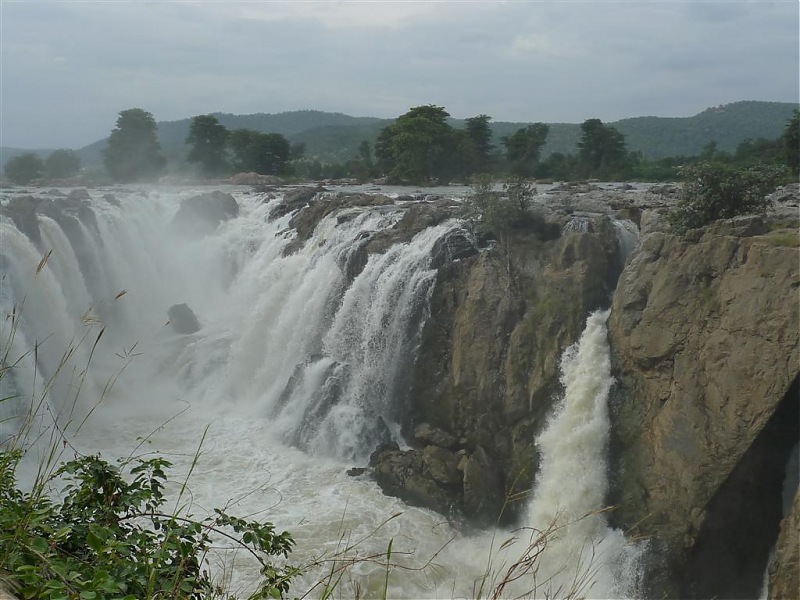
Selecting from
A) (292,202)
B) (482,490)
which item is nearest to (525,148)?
(292,202)

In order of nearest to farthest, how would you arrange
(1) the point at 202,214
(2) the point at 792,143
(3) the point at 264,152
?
(1) the point at 202,214, (2) the point at 792,143, (3) the point at 264,152

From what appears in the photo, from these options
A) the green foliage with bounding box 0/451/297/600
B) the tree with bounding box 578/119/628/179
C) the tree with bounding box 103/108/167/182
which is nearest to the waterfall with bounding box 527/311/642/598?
the green foliage with bounding box 0/451/297/600

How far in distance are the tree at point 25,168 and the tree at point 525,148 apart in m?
28.7

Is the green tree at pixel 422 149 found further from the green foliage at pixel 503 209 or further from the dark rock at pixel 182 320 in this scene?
the green foliage at pixel 503 209

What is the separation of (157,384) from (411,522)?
8568mm

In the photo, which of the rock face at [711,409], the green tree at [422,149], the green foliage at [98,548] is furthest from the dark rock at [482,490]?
the green tree at [422,149]

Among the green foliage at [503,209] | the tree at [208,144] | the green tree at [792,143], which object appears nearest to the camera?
the green foliage at [503,209]

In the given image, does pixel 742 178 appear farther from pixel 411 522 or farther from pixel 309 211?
pixel 309 211

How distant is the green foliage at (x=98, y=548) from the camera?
205 cm

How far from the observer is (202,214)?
2223 cm

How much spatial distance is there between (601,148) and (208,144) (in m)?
27.3

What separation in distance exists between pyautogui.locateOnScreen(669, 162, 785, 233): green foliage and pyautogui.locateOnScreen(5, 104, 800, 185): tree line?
18817 mm

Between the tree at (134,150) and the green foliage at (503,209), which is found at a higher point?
the tree at (134,150)

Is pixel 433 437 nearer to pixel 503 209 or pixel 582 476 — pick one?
pixel 582 476
